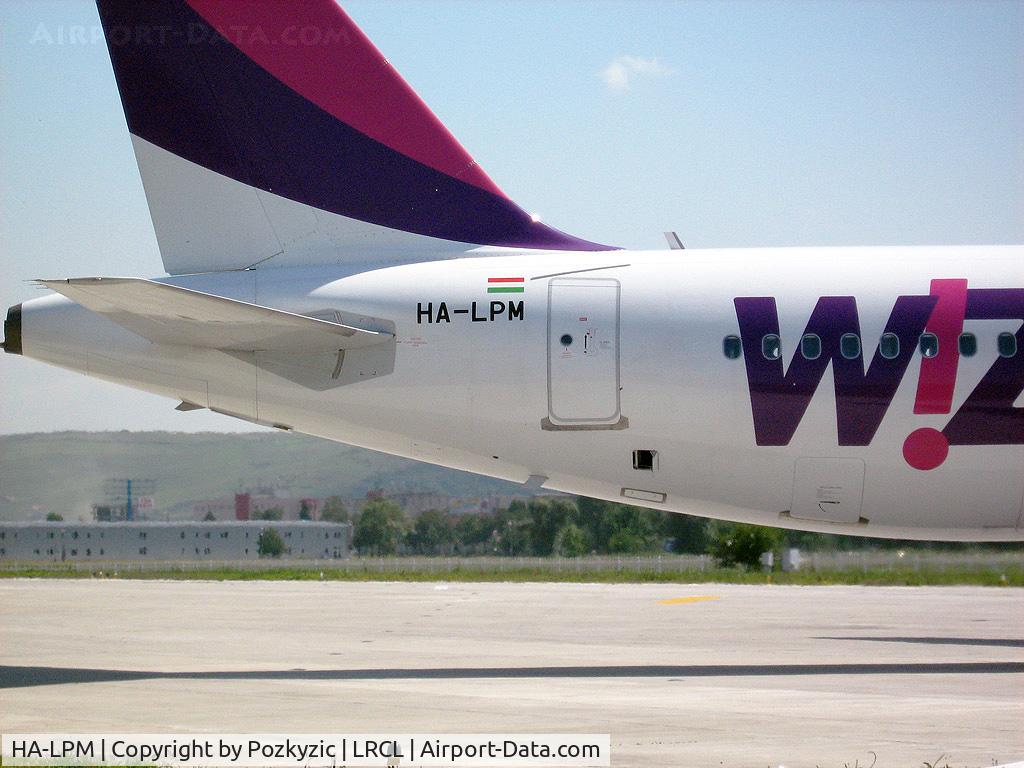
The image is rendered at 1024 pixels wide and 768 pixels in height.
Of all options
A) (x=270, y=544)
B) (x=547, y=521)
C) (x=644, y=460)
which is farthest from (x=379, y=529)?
(x=644, y=460)

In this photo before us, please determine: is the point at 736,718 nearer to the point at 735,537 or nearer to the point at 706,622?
the point at 706,622

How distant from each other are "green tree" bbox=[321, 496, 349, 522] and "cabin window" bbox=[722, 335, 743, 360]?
59049 mm

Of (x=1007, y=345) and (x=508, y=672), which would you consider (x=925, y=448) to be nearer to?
(x=1007, y=345)

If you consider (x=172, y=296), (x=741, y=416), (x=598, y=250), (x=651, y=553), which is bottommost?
(x=651, y=553)

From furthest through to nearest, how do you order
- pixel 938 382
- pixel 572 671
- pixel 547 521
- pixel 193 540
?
pixel 193 540 → pixel 547 521 → pixel 572 671 → pixel 938 382

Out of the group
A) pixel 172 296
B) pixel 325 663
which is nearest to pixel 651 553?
pixel 325 663

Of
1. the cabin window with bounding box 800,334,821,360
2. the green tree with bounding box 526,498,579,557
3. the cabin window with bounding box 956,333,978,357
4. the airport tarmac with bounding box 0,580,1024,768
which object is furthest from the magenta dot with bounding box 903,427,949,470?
the green tree with bounding box 526,498,579,557

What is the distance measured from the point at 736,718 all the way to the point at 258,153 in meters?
10.6

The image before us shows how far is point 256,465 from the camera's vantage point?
79.8m

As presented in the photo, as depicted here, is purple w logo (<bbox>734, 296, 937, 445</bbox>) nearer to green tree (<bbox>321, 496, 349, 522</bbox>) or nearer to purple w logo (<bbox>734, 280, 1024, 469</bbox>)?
purple w logo (<bbox>734, 280, 1024, 469</bbox>)

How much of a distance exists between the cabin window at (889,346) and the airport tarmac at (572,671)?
4.16 m

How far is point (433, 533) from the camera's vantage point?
6650 cm
